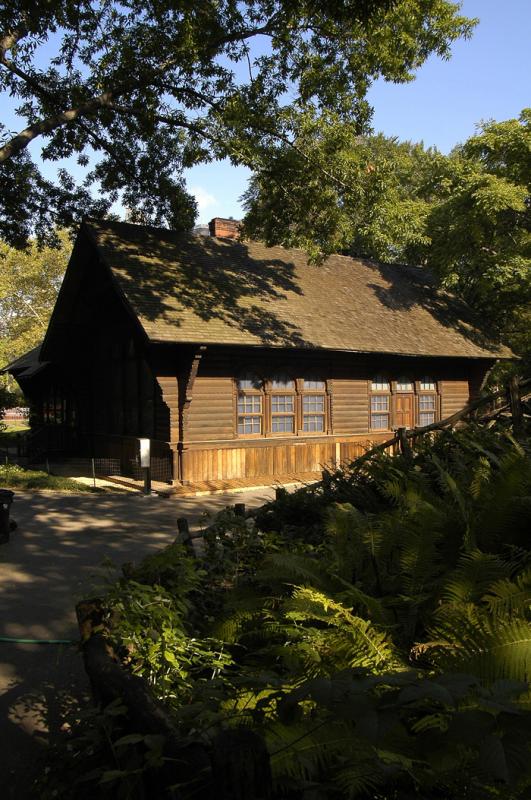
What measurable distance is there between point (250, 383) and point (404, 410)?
6.63m

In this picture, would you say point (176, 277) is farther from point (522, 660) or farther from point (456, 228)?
point (522, 660)

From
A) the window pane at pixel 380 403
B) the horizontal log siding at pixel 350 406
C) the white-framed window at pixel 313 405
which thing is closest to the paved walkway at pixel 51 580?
the white-framed window at pixel 313 405

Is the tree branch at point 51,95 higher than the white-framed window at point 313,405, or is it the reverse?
the tree branch at point 51,95

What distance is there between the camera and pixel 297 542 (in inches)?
231

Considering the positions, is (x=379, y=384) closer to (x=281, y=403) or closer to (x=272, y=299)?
(x=281, y=403)

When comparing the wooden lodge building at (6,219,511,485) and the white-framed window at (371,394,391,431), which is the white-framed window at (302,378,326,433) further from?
the white-framed window at (371,394,391,431)

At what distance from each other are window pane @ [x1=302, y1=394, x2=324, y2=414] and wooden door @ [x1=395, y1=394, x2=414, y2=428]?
3406mm

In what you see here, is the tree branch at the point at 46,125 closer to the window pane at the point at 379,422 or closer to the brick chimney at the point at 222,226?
the brick chimney at the point at 222,226

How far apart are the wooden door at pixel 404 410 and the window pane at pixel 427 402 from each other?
0.62 m

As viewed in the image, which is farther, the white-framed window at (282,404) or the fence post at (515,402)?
the white-framed window at (282,404)

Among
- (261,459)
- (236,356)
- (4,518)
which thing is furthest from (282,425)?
(4,518)

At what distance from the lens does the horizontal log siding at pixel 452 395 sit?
71.3ft

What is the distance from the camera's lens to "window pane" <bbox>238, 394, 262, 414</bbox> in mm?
16984

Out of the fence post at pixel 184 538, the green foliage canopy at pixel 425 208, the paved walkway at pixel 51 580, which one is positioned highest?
the green foliage canopy at pixel 425 208
